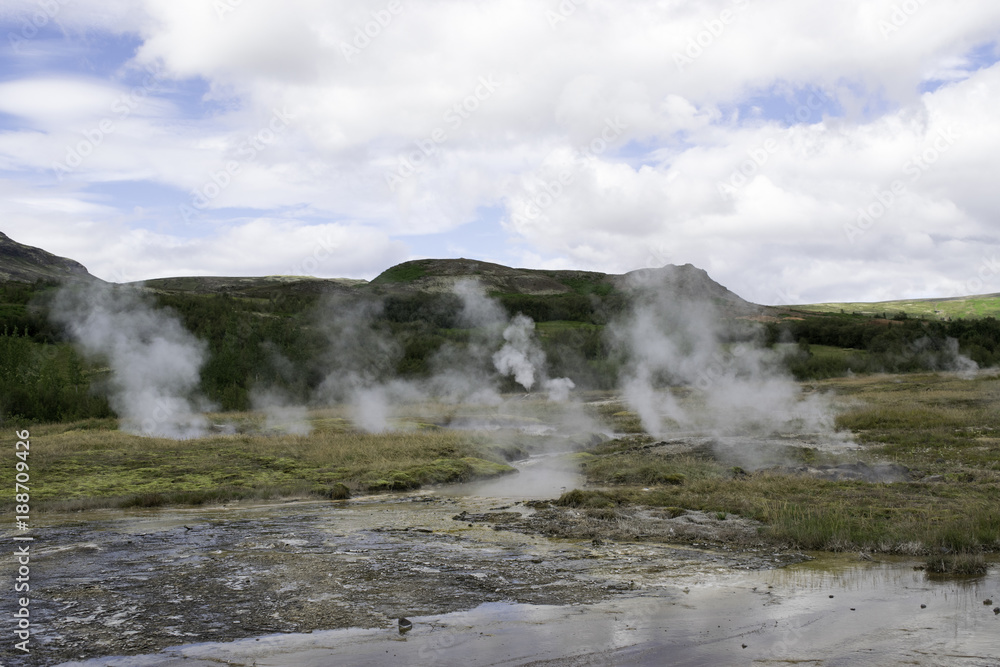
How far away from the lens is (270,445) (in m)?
38.8

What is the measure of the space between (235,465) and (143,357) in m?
30.8

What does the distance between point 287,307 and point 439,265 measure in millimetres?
91287

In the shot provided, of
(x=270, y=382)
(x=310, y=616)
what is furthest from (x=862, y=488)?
(x=270, y=382)

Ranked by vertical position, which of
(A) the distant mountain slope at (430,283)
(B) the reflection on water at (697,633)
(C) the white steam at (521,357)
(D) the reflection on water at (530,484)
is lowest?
(D) the reflection on water at (530,484)

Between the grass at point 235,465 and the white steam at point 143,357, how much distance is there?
8.32 metres

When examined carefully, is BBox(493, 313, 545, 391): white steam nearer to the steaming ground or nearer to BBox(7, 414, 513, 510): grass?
the steaming ground

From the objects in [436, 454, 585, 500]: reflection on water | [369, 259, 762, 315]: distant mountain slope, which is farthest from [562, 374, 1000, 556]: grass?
[369, 259, 762, 315]: distant mountain slope

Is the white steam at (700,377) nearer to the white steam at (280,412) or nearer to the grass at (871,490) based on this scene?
the grass at (871,490)

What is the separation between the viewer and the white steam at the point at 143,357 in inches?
2087

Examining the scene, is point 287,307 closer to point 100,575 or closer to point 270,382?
point 270,382

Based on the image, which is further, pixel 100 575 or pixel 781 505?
pixel 781 505

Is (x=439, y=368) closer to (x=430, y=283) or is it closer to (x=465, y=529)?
(x=465, y=529)

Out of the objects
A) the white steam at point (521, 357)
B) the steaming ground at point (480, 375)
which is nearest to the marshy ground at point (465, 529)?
the steaming ground at point (480, 375)

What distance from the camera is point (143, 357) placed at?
5834cm
